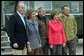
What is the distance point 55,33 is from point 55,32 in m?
0.03

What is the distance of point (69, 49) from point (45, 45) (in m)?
1.07

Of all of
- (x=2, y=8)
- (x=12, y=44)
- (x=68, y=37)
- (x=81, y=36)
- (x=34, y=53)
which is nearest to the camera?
(x=12, y=44)

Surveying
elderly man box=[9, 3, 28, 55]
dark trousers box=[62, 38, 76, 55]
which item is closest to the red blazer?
dark trousers box=[62, 38, 76, 55]

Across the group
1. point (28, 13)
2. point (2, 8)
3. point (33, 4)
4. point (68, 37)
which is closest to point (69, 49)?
point (68, 37)

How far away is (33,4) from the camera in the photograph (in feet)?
52.6

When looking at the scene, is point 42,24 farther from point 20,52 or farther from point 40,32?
point 20,52

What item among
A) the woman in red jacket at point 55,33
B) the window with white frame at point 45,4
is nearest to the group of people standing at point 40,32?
the woman in red jacket at point 55,33

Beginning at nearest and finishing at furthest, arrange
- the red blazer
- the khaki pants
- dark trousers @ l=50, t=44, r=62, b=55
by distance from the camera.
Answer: the khaki pants → the red blazer → dark trousers @ l=50, t=44, r=62, b=55

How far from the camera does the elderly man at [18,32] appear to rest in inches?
318

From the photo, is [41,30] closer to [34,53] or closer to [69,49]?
[34,53]

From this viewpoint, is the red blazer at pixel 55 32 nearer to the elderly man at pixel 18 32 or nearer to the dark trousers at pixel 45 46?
the dark trousers at pixel 45 46

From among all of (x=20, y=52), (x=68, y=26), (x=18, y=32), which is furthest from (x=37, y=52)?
(x=68, y=26)

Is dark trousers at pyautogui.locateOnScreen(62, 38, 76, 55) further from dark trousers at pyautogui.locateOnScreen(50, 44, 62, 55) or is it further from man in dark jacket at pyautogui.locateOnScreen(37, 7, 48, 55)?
man in dark jacket at pyautogui.locateOnScreen(37, 7, 48, 55)

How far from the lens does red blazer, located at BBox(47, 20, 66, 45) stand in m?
8.86
